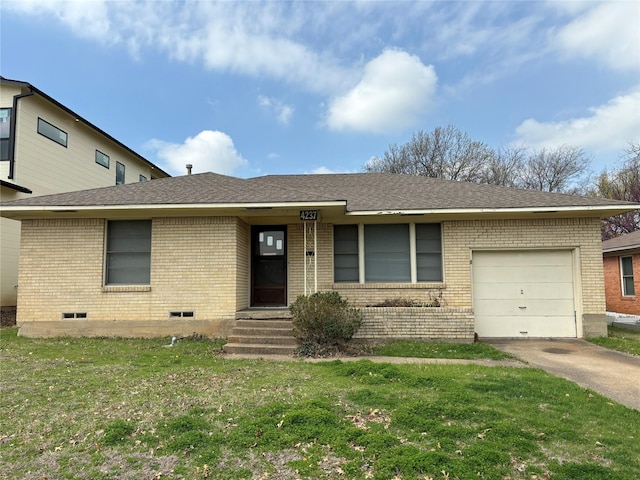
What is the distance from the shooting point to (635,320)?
12.0 meters

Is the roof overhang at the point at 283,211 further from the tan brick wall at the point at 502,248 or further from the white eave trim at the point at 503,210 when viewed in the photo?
the tan brick wall at the point at 502,248

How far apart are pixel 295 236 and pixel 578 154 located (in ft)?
97.3

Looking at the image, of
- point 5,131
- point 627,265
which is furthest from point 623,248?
point 5,131

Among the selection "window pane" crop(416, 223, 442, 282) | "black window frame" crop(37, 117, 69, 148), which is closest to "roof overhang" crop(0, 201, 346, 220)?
"window pane" crop(416, 223, 442, 282)

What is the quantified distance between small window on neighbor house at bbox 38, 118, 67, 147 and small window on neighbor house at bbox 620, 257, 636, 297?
2218cm

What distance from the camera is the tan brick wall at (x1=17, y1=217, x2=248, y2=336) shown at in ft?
29.7

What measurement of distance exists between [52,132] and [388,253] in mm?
14189

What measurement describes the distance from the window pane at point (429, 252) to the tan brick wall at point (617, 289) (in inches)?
358

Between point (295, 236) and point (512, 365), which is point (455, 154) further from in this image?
point (512, 365)

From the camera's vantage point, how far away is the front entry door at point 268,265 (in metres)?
10.2

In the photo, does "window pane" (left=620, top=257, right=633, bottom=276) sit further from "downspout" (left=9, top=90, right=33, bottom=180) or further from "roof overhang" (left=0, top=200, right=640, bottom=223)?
"downspout" (left=9, top=90, right=33, bottom=180)

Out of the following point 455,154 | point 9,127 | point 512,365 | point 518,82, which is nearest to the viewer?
point 512,365

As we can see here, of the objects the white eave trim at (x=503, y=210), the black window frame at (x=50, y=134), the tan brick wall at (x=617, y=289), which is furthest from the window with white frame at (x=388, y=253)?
the black window frame at (x=50, y=134)

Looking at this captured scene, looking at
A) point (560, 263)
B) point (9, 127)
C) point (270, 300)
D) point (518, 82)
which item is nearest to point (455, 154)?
point (518, 82)
